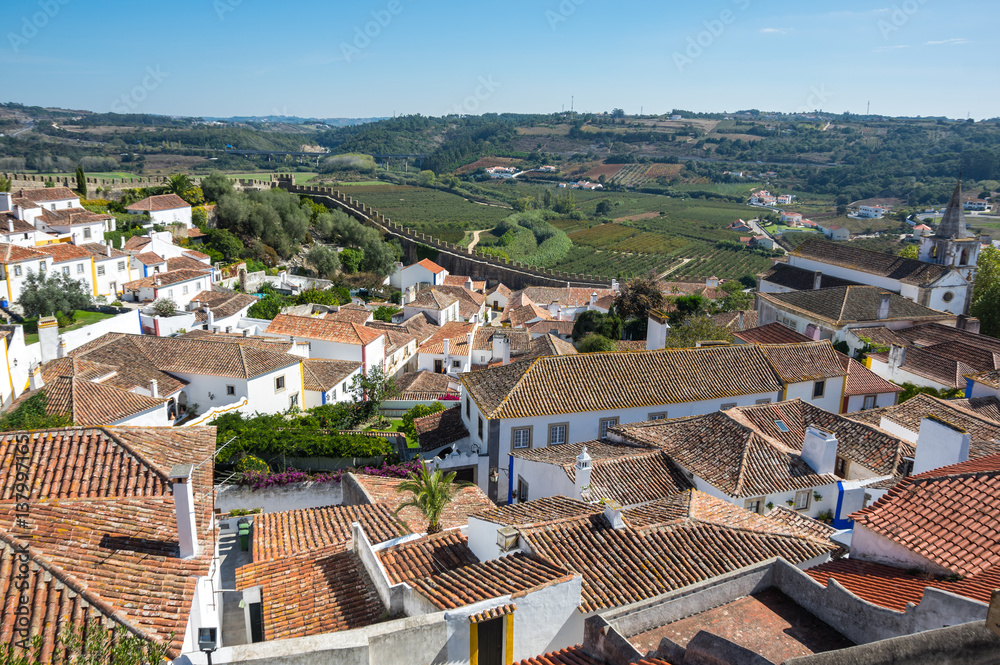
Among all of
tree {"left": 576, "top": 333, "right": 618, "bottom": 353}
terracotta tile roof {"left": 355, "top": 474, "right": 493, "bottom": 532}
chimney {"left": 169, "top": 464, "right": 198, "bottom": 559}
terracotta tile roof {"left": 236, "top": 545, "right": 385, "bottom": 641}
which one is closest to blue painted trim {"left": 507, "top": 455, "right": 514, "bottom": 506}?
terracotta tile roof {"left": 355, "top": 474, "right": 493, "bottom": 532}

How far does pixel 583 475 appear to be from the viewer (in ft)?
41.3

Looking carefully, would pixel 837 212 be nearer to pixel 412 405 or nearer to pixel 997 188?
pixel 997 188

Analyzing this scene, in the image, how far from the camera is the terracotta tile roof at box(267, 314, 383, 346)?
1116 inches

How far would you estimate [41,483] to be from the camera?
7.77 meters

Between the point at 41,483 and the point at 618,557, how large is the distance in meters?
6.52

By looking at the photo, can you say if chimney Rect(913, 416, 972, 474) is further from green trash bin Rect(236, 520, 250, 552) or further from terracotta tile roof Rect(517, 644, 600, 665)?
green trash bin Rect(236, 520, 250, 552)

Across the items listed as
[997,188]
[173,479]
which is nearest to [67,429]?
[173,479]

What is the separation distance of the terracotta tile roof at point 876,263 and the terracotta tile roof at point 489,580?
29760mm

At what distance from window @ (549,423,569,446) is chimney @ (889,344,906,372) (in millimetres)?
11914

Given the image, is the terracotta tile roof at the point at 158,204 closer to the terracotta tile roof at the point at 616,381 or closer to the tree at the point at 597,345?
the tree at the point at 597,345

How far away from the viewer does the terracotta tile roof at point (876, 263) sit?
103ft

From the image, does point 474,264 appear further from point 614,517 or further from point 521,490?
point 614,517

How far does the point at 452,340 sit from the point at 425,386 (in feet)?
23.4

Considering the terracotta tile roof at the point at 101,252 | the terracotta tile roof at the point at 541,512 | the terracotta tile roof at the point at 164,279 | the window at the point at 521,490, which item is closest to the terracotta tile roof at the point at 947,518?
the terracotta tile roof at the point at 541,512
